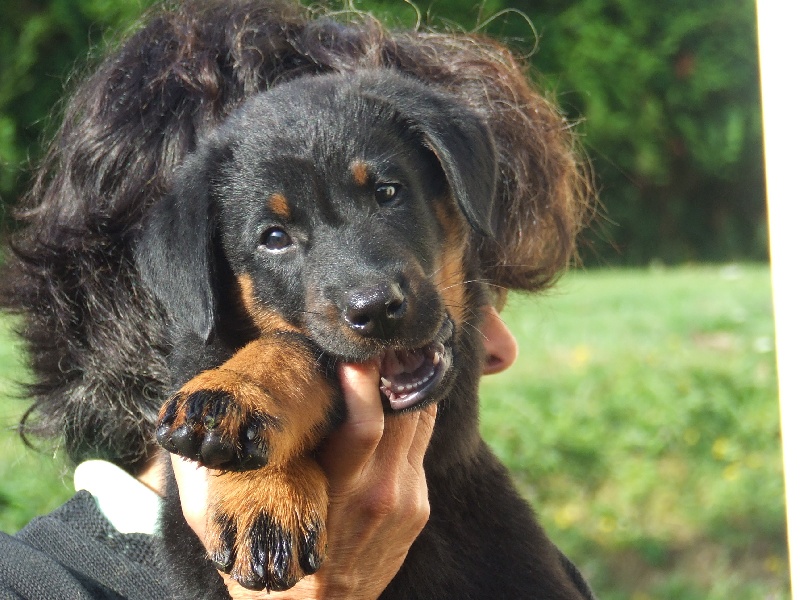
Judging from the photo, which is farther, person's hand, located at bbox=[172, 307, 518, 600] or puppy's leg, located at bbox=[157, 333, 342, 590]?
person's hand, located at bbox=[172, 307, 518, 600]

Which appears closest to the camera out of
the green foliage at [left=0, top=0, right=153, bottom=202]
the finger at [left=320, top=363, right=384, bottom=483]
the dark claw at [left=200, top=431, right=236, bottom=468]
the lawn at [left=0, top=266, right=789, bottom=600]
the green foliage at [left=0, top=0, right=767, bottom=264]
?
the dark claw at [left=200, top=431, right=236, bottom=468]

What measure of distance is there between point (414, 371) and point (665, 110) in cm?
1123

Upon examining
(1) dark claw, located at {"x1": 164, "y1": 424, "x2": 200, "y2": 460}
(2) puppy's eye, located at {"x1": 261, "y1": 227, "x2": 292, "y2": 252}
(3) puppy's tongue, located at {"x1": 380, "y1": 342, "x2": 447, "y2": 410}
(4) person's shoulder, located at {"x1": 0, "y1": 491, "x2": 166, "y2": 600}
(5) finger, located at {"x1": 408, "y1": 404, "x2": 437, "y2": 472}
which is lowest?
(4) person's shoulder, located at {"x1": 0, "y1": 491, "x2": 166, "y2": 600}

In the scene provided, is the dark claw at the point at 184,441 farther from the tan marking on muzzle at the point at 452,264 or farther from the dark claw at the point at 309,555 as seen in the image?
the tan marking on muzzle at the point at 452,264

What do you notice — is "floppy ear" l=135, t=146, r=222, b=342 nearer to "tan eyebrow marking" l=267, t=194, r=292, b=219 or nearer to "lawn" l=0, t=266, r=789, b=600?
"tan eyebrow marking" l=267, t=194, r=292, b=219

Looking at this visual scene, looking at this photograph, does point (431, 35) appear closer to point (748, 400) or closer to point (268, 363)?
point (268, 363)

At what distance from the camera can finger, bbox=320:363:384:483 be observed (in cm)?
192

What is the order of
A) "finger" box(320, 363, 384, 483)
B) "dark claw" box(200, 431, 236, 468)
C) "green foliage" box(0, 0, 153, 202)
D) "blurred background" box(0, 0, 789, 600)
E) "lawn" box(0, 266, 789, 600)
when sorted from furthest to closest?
"green foliage" box(0, 0, 153, 202)
"lawn" box(0, 266, 789, 600)
"blurred background" box(0, 0, 789, 600)
"finger" box(320, 363, 384, 483)
"dark claw" box(200, 431, 236, 468)

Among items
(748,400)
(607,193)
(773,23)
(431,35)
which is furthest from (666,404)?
(607,193)

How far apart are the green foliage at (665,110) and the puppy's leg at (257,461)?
333 inches

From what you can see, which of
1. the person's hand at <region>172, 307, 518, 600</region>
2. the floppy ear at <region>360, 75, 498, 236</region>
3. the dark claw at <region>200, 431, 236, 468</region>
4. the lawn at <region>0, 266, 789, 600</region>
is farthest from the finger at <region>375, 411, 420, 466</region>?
the lawn at <region>0, 266, 789, 600</region>

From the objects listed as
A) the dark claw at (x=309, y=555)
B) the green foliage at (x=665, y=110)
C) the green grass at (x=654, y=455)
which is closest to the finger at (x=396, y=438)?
the dark claw at (x=309, y=555)

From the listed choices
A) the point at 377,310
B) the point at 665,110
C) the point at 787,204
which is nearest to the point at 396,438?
the point at 377,310

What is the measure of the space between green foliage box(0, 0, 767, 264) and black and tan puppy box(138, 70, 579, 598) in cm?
783
